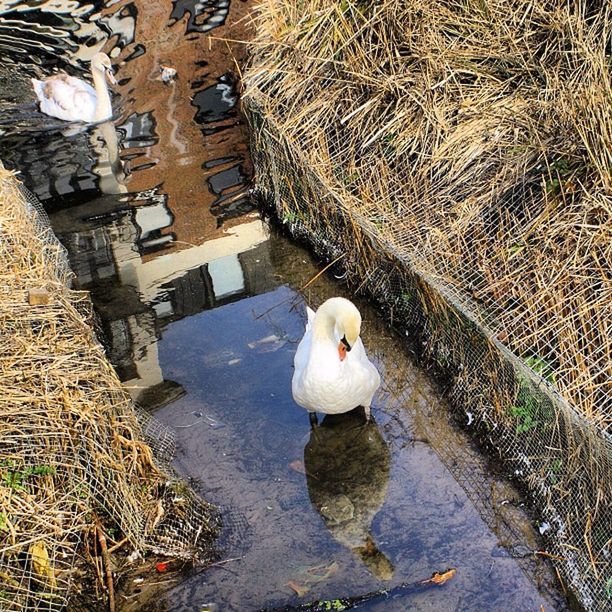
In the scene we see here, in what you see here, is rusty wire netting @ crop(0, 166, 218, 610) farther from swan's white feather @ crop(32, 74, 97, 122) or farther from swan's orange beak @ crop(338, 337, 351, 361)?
swan's white feather @ crop(32, 74, 97, 122)

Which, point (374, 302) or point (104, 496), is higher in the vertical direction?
point (104, 496)

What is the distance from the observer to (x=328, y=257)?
8.57 metres

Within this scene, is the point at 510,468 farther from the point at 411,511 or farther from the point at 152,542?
the point at 152,542

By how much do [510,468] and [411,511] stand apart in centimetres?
75

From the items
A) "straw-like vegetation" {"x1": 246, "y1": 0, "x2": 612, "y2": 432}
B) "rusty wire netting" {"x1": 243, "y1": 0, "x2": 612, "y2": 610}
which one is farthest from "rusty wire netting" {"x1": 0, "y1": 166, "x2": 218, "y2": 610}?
"straw-like vegetation" {"x1": 246, "y1": 0, "x2": 612, "y2": 432}

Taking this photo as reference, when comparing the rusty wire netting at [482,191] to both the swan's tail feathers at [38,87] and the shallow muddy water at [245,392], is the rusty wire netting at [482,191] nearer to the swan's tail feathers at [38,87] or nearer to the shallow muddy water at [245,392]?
the shallow muddy water at [245,392]

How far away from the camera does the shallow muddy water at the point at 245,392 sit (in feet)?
17.9

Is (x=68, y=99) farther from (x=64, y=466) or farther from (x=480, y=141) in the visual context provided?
(x=64, y=466)

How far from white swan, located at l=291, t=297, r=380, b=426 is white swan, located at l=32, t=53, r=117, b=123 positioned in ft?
22.3

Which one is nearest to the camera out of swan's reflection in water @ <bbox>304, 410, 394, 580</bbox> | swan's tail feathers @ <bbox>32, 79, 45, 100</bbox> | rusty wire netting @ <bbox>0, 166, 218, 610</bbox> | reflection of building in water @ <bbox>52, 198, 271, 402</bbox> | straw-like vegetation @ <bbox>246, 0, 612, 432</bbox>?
rusty wire netting @ <bbox>0, 166, 218, 610</bbox>

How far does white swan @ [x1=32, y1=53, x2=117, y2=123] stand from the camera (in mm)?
11703

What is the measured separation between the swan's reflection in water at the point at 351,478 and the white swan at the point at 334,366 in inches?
14.8

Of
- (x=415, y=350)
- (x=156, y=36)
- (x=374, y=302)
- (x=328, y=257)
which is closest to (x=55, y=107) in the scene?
(x=156, y=36)

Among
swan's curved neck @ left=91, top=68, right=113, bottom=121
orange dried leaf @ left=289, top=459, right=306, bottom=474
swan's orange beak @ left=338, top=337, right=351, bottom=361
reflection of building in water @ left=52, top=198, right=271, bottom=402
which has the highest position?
swan's curved neck @ left=91, top=68, right=113, bottom=121
